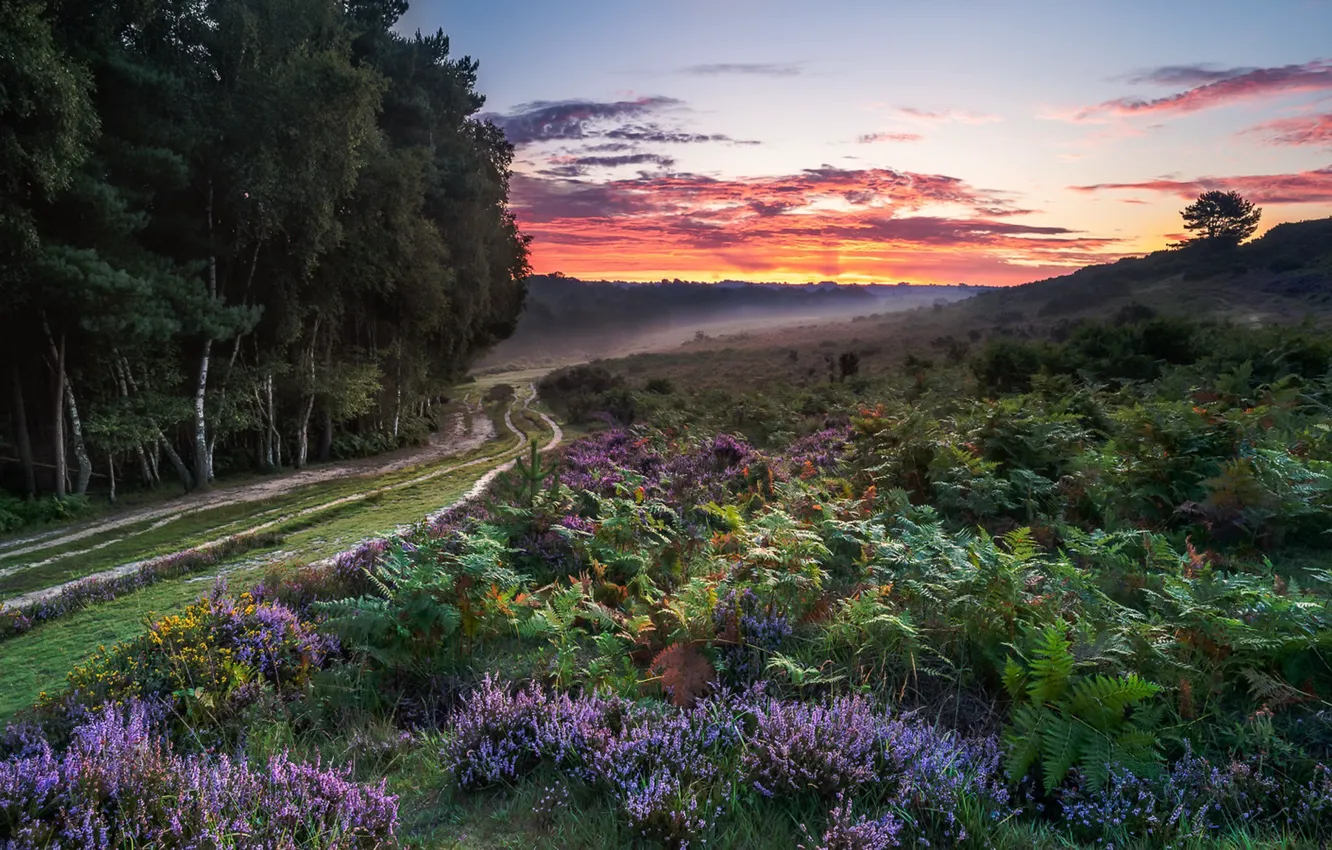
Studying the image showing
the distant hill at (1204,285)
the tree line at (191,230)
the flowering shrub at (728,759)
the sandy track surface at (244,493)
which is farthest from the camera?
the distant hill at (1204,285)

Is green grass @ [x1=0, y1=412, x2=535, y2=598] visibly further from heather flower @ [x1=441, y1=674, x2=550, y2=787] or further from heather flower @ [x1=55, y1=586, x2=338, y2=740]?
heather flower @ [x1=441, y1=674, x2=550, y2=787]

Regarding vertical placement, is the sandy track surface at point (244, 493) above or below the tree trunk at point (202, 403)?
below

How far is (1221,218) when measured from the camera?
257 feet

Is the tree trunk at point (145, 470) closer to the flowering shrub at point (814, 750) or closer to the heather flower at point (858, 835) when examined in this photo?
the flowering shrub at point (814, 750)

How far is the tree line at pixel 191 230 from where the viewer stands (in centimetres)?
1664

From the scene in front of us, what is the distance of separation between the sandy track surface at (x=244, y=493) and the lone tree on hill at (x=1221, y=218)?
269 feet

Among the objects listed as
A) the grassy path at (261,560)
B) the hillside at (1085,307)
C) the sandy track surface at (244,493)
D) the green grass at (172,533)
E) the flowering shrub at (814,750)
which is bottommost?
the sandy track surface at (244,493)

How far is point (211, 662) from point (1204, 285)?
3030 inches

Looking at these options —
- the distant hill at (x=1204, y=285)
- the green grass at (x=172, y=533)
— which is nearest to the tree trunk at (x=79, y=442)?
the green grass at (x=172, y=533)

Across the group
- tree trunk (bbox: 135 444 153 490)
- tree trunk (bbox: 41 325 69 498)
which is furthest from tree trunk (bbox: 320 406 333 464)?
tree trunk (bbox: 41 325 69 498)

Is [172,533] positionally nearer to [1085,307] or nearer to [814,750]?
[814,750]

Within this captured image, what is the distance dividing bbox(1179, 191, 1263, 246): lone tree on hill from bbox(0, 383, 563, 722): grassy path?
8797cm

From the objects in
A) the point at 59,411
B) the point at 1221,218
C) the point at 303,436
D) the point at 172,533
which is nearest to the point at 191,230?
the point at 59,411

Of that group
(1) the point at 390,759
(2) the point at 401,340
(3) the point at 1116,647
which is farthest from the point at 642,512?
(2) the point at 401,340
